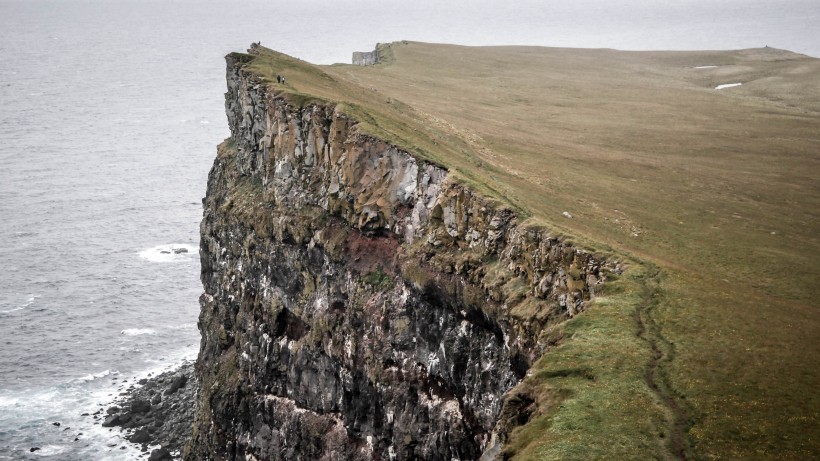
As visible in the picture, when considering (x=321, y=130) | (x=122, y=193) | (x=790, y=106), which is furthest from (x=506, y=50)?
(x=321, y=130)

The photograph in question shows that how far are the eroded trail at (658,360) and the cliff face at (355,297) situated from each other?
9.95 ft

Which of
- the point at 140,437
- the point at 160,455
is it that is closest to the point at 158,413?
the point at 140,437

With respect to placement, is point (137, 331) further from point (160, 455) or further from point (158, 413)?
point (160, 455)

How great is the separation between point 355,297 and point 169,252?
2846 inches

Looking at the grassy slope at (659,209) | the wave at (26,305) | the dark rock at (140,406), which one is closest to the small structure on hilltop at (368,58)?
the grassy slope at (659,209)

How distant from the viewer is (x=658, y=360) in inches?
1355

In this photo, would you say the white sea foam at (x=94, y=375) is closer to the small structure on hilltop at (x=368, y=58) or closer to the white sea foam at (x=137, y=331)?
the white sea foam at (x=137, y=331)

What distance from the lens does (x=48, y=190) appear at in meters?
146

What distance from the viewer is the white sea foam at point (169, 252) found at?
120256 mm

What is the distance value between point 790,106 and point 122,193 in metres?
113

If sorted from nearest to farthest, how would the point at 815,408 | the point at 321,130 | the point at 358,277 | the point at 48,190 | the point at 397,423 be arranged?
the point at 815,408 → the point at 397,423 → the point at 358,277 → the point at 321,130 → the point at 48,190

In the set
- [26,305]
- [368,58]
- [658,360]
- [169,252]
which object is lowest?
[26,305]

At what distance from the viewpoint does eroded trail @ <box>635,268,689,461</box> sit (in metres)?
29.0

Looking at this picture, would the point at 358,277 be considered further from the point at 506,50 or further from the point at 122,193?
the point at 506,50
